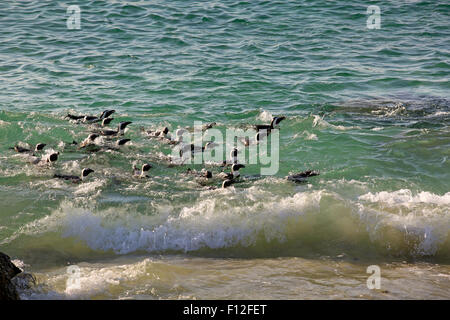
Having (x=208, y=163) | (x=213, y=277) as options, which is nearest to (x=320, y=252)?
(x=213, y=277)

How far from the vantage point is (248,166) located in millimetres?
11820

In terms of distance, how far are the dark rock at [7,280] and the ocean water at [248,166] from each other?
326mm

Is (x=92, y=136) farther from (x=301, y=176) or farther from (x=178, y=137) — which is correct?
(x=301, y=176)

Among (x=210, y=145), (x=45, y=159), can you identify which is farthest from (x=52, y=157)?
(x=210, y=145)

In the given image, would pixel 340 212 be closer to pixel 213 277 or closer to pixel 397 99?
pixel 213 277

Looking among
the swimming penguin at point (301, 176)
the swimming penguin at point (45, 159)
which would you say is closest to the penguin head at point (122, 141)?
the swimming penguin at point (45, 159)

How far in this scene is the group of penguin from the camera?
10.8 meters

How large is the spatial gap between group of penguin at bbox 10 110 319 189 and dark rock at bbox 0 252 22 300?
4346mm

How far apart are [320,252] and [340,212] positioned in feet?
3.75

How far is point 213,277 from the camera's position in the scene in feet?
24.3

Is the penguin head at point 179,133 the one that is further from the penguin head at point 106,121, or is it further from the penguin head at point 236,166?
the penguin head at point 236,166

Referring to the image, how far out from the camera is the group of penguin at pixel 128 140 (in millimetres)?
10766

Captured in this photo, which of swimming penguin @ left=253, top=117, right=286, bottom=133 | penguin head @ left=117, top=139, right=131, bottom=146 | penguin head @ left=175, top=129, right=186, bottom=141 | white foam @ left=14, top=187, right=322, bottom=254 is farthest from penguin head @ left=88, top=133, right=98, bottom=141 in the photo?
swimming penguin @ left=253, top=117, right=286, bottom=133
